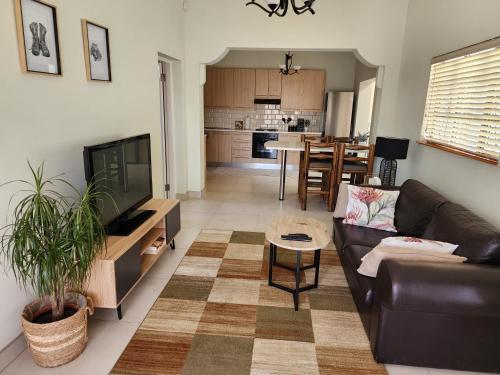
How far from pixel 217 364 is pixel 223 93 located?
672cm

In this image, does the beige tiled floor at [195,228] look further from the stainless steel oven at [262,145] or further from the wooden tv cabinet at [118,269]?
the stainless steel oven at [262,145]

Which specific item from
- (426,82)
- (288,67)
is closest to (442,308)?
(426,82)

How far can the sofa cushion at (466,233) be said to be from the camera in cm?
194

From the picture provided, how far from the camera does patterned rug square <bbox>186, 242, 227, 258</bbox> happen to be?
11.0 ft

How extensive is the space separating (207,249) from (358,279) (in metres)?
1.68

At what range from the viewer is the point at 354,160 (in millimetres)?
4711

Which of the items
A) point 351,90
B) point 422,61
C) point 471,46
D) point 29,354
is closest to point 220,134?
point 351,90

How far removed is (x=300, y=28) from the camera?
182 inches

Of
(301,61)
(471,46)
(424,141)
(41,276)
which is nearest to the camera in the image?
(41,276)

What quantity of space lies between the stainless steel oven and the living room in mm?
3032

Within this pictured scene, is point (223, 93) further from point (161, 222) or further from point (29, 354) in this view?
point (29, 354)

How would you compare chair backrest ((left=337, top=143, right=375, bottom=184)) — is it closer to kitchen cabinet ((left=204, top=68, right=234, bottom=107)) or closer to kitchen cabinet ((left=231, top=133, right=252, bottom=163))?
kitchen cabinet ((left=231, top=133, right=252, bottom=163))

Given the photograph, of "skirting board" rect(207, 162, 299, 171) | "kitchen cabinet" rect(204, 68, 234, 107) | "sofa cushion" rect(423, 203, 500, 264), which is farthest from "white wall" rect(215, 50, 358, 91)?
"sofa cushion" rect(423, 203, 500, 264)

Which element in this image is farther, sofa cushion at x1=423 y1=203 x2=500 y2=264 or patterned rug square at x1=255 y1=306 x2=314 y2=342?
patterned rug square at x1=255 y1=306 x2=314 y2=342
